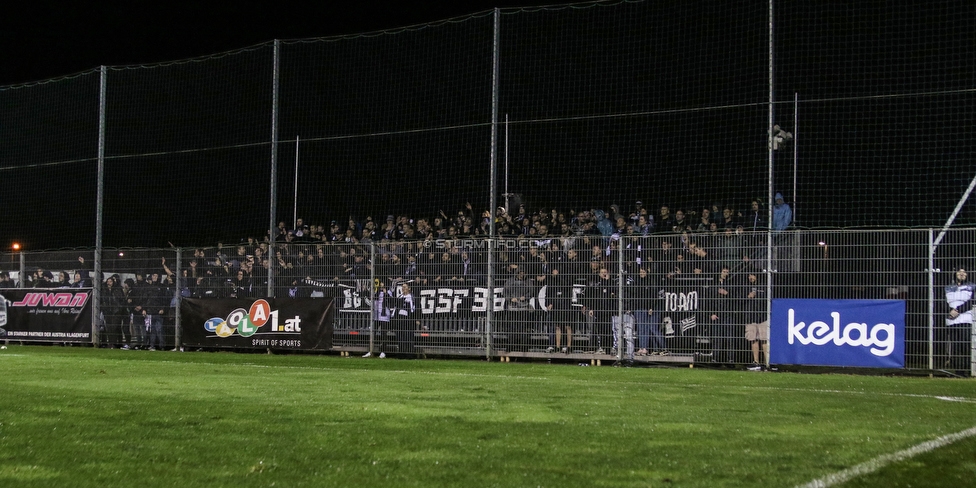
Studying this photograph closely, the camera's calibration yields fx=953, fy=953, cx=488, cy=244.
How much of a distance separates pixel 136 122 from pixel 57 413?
1506cm

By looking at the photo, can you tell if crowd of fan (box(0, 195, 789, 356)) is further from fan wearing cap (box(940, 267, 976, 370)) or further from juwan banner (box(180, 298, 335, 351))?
fan wearing cap (box(940, 267, 976, 370))

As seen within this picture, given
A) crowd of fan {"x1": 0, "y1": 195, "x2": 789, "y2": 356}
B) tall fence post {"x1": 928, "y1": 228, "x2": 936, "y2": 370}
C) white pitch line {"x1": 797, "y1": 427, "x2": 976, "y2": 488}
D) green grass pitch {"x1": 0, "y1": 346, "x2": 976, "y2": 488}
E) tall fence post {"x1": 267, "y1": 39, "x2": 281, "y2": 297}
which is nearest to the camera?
white pitch line {"x1": 797, "y1": 427, "x2": 976, "y2": 488}

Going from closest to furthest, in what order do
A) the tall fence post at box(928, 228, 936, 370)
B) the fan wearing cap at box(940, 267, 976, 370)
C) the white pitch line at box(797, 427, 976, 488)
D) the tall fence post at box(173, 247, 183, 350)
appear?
the white pitch line at box(797, 427, 976, 488), the fan wearing cap at box(940, 267, 976, 370), the tall fence post at box(928, 228, 936, 370), the tall fence post at box(173, 247, 183, 350)

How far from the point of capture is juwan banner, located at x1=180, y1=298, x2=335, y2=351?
1606 centimetres

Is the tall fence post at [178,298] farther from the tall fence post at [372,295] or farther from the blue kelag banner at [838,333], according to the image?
the blue kelag banner at [838,333]

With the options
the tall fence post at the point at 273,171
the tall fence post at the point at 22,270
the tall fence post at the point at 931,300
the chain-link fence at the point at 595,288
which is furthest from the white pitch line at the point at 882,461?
the tall fence post at the point at 22,270

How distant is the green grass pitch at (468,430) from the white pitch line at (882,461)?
0.14ft

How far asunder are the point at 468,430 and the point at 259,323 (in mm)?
11379

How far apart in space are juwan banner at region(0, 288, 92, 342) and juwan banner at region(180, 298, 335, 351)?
2.52m

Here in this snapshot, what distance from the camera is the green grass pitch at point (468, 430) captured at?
176 inches

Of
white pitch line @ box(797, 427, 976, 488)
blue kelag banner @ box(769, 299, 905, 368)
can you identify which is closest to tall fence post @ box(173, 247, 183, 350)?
blue kelag banner @ box(769, 299, 905, 368)

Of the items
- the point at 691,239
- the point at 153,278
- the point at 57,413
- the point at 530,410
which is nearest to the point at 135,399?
the point at 57,413

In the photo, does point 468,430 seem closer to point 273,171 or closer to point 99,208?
point 273,171

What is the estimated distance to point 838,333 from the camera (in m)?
12.6
